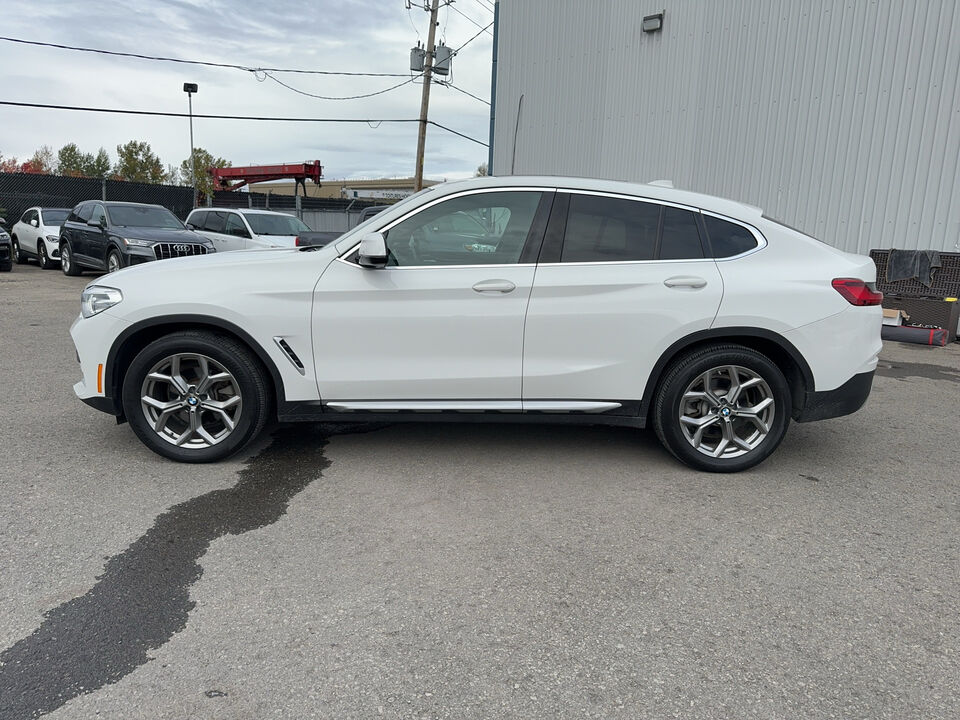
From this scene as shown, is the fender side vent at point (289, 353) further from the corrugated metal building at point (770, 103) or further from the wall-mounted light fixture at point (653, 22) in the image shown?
the wall-mounted light fixture at point (653, 22)

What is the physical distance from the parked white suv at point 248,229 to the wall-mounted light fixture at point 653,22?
769cm

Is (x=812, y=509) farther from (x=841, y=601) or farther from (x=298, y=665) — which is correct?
(x=298, y=665)

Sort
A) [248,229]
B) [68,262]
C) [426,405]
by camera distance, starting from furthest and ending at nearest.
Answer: [68,262] < [248,229] < [426,405]

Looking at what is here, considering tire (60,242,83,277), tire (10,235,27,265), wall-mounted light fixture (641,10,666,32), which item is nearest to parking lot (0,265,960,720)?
wall-mounted light fixture (641,10,666,32)

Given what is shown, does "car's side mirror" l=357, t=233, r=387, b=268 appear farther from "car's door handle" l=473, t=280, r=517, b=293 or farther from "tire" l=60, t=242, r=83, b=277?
"tire" l=60, t=242, r=83, b=277

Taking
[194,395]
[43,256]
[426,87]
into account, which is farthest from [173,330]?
[426,87]

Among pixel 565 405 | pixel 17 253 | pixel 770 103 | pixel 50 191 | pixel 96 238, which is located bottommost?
pixel 17 253

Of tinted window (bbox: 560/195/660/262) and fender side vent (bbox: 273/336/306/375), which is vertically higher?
tinted window (bbox: 560/195/660/262)

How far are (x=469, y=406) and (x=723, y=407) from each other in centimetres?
153

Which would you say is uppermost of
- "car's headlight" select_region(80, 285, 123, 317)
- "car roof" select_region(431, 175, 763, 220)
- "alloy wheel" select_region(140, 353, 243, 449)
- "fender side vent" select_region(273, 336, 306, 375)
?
"car roof" select_region(431, 175, 763, 220)

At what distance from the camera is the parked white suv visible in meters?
13.9

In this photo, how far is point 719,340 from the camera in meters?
4.33

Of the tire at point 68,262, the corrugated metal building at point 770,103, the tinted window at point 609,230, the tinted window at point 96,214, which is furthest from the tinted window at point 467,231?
the tire at point 68,262

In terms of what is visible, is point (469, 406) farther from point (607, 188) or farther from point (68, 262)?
point (68, 262)
